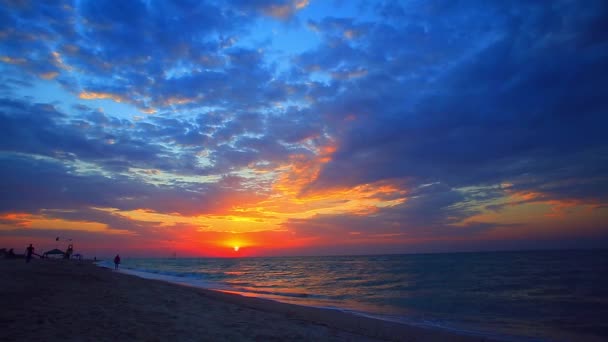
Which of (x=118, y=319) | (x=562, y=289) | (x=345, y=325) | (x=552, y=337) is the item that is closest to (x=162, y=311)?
(x=118, y=319)

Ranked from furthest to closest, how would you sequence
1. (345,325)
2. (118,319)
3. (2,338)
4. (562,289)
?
(562,289), (345,325), (118,319), (2,338)

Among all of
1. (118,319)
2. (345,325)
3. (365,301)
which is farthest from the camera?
(365,301)

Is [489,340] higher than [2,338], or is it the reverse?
[2,338]

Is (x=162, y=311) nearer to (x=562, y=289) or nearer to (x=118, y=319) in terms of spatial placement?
(x=118, y=319)

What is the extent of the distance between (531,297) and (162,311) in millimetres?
27776

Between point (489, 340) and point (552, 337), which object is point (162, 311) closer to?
point (489, 340)

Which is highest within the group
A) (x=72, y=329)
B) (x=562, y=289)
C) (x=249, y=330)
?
(x=72, y=329)

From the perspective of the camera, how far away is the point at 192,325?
9.83 metres

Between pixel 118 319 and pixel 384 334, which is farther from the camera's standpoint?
pixel 384 334

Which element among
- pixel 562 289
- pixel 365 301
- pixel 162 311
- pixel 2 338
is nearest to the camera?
pixel 2 338

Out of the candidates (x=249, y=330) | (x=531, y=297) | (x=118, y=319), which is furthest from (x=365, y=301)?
(x=118, y=319)

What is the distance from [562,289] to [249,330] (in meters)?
32.6

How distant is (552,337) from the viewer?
552 inches

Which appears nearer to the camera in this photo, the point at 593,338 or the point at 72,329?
the point at 72,329
